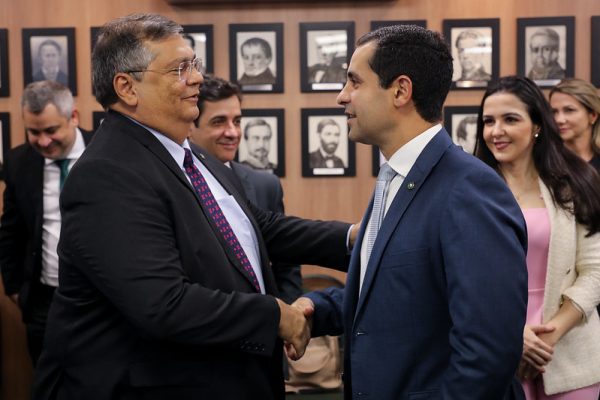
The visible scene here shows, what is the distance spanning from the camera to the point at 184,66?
2.21 meters

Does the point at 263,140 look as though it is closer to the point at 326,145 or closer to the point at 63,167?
the point at 326,145

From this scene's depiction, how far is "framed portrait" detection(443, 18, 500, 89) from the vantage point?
183 inches

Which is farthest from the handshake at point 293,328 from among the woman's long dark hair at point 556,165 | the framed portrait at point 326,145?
the framed portrait at point 326,145

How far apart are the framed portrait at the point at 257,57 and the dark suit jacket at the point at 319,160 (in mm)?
452

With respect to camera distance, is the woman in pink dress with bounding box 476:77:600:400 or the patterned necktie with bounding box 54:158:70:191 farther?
the patterned necktie with bounding box 54:158:70:191

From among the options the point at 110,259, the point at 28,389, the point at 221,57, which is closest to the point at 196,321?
the point at 110,259

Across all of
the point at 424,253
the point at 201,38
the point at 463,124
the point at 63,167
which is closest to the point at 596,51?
the point at 463,124

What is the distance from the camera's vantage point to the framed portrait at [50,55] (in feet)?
15.5

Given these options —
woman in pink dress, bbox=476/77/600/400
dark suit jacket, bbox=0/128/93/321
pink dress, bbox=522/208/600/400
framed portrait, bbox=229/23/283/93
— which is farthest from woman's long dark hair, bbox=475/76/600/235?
dark suit jacket, bbox=0/128/93/321

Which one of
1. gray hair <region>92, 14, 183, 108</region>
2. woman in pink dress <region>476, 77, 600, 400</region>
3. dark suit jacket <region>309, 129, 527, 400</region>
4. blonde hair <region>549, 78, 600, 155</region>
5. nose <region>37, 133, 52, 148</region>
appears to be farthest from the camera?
blonde hair <region>549, 78, 600, 155</region>

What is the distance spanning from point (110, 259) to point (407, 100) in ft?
2.91

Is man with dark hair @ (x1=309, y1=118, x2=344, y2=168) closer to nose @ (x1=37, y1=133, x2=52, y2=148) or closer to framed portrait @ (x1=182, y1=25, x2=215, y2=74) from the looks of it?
framed portrait @ (x1=182, y1=25, x2=215, y2=74)

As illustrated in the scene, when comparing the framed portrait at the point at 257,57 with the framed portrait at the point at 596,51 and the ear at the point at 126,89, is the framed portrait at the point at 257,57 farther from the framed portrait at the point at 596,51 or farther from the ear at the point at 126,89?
the ear at the point at 126,89

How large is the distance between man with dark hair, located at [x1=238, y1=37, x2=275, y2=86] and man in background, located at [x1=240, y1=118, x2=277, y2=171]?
25cm
